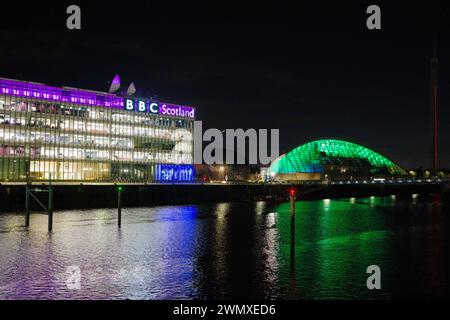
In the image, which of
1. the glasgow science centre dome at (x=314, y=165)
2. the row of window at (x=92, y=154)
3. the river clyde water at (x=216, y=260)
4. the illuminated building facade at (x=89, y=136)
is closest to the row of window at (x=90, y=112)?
the illuminated building facade at (x=89, y=136)

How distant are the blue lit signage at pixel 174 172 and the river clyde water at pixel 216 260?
257 feet

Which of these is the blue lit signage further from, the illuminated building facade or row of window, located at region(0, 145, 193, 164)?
row of window, located at region(0, 145, 193, 164)

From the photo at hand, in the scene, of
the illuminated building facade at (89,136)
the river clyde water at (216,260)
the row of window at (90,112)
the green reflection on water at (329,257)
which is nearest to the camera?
the river clyde water at (216,260)

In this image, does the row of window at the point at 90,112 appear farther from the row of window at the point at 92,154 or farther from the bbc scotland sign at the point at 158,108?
the row of window at the point at 92,154

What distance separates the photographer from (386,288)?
26.7 meters

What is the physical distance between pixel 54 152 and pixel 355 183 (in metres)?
77.5

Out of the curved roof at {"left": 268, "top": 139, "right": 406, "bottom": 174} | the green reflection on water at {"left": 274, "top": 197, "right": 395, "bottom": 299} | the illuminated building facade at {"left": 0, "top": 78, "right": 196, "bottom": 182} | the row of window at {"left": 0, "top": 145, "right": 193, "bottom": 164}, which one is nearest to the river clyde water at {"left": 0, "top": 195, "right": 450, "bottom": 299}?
the green reflection on water at {"left": 274, "top": 197, "right": 395, "bottom": 299}

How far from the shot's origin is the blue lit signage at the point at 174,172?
13775 centimetres

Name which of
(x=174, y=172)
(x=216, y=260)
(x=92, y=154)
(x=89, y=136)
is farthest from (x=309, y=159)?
(x=216, y=260)

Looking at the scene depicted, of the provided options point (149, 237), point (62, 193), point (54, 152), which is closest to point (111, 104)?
point (54, 152)

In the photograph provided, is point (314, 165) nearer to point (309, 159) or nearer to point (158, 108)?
point (309, 159)

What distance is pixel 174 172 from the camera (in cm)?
14162

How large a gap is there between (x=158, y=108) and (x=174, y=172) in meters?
18.3
